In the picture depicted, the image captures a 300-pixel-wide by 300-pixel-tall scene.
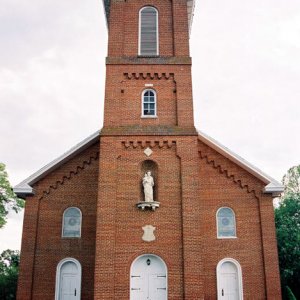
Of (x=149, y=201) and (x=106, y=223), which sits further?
(x=149, y=201)

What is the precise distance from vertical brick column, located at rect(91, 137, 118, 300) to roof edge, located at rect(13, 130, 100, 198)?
2.01 m

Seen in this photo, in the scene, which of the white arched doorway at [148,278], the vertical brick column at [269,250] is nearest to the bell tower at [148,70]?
the vertical brick column at [269,250]

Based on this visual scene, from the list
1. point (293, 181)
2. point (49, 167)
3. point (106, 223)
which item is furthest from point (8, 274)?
point (293, 181)

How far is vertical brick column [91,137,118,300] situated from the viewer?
15891 millimetres

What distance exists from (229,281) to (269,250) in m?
2.02

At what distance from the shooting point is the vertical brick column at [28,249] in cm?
1803

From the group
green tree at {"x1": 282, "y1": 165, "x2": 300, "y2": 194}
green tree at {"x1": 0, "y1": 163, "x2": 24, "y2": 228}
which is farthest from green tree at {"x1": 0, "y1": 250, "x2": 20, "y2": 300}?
green tree at {"x1": 282, "y1": 165, "x2": 300, "y2": 194}

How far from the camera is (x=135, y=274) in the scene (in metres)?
16.6

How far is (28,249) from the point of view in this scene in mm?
18531

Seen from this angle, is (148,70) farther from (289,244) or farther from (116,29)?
(289,244)

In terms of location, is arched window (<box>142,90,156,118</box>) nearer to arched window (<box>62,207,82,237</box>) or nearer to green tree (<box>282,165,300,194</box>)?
arched window (<box>62,207,82,237</box>)

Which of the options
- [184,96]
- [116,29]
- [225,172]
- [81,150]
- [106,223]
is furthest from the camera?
[81,150]

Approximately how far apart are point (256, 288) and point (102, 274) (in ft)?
20.4

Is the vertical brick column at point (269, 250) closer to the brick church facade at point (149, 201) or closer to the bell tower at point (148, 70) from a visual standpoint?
the brick church facade at point (149, 201)
